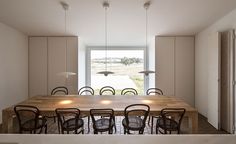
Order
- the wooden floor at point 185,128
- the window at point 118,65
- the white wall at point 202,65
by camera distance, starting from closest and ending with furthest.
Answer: the wooden floor at point 185,128, the white wall at point 202,65, the window at point 118,65

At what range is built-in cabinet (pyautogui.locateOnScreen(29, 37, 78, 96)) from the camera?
5867mm

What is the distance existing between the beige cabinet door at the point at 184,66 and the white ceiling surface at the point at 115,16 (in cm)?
35

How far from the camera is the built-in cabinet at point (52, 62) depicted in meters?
5.87

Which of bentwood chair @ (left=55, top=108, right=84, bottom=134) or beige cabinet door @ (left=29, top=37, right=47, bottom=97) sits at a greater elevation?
beige cabinet door @ (left=29, top=37, right=47, bottom=97)

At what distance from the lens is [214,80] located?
14.2ft

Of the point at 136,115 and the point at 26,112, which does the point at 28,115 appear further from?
the point at 136,115

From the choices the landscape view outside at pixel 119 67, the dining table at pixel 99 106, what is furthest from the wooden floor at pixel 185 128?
the landscape view outside at pixel 119 67

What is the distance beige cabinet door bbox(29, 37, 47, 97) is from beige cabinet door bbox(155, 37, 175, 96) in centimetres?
328

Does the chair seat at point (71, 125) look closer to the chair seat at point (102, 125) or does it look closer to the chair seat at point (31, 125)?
the chair seat at point (102, 125)

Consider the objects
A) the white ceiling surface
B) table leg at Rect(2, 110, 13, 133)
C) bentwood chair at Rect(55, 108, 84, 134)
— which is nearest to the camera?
bentwood chair at Rect(55, 108, 84, 134)

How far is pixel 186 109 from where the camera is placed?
125 inches

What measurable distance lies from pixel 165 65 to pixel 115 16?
7.56ft

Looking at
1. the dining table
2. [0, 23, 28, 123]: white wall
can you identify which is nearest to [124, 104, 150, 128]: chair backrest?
the dining table

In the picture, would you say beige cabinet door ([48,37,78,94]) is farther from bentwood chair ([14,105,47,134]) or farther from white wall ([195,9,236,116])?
white wall ([195,9,236,116])
